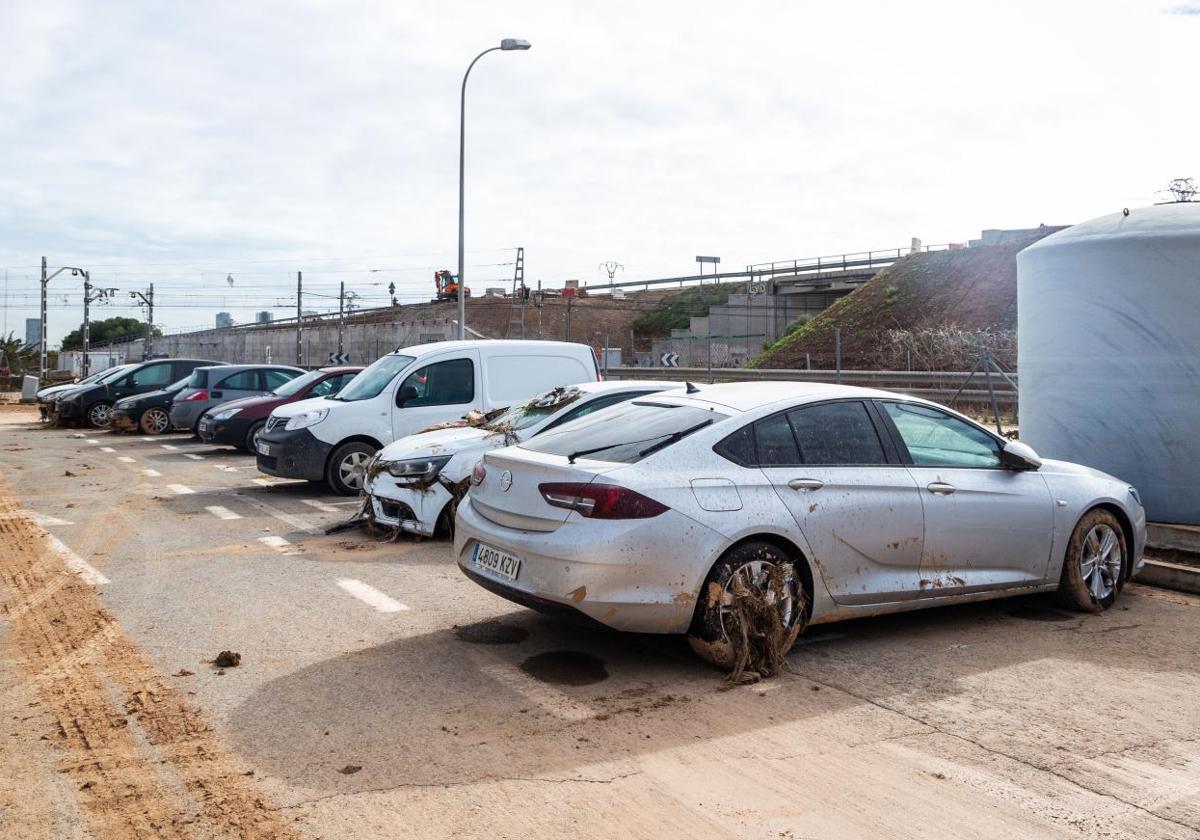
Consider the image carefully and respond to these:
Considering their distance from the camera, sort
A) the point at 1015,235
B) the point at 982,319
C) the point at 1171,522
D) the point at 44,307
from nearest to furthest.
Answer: the point at 1171,522
the point at 44,307
the point at 982,319
the point at 1015,235

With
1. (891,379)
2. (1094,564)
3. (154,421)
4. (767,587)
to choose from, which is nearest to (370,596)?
(767,587)

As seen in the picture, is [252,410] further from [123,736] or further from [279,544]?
[123,736]

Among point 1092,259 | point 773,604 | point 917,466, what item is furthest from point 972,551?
point 1092,259

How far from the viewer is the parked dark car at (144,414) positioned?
72.9 feet

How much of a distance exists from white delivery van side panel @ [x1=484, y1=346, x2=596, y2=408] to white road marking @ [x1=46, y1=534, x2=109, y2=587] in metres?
4.63

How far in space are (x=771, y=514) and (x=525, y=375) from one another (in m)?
7.05

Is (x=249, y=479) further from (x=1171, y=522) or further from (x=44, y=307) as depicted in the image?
(x=44, y=307)

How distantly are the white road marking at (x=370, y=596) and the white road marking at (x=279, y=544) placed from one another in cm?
140

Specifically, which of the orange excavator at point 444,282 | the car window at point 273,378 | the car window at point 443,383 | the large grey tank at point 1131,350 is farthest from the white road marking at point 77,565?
the orange excavator at point 444,282

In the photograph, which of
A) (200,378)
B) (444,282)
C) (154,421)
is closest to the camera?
(200,378)

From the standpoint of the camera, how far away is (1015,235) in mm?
55812

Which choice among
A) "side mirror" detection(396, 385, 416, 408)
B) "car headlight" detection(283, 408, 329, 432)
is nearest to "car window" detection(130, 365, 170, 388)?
"car headlight" detection(283, 408, 329, 432)

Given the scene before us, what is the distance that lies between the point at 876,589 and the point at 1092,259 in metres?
4.60

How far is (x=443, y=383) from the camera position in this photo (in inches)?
477
